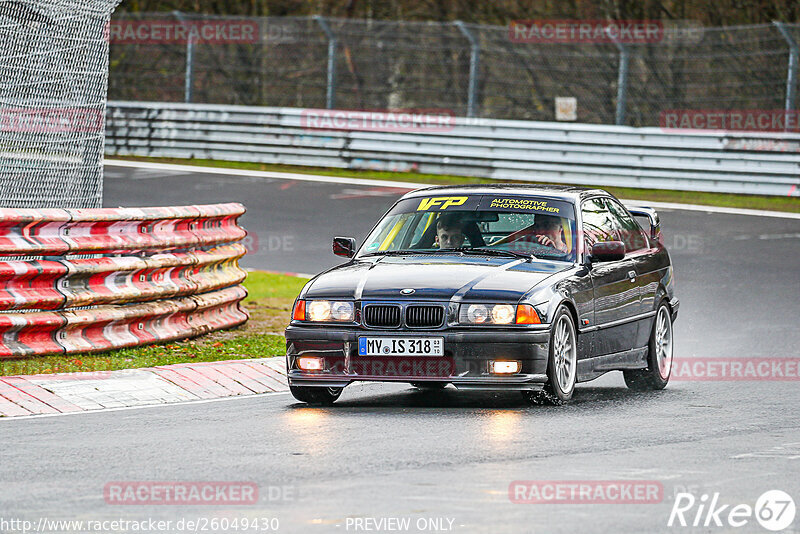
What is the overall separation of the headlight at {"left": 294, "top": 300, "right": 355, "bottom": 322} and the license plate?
0.76 ft

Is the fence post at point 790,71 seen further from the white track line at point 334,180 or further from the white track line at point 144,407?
the white track line at point 144,407

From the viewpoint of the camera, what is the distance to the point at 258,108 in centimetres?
2983

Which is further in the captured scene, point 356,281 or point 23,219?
point 23,219

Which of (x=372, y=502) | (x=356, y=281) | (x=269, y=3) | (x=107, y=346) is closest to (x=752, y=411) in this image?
(x=356, y=281)

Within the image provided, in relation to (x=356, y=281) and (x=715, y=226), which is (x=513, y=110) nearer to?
(x=715, y=226)

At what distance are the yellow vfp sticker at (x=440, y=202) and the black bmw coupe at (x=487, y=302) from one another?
1 centimetres

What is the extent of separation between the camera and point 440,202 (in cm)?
1113

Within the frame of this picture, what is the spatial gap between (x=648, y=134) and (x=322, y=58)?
286 inches

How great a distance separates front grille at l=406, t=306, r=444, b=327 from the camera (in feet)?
31.8

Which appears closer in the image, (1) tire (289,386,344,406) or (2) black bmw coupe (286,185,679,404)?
(2) black bmw coupe (286,185,679,404)

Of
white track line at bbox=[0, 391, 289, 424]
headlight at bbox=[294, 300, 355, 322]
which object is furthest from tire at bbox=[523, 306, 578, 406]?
white track line at bbox=[0, 391, 289, 424]

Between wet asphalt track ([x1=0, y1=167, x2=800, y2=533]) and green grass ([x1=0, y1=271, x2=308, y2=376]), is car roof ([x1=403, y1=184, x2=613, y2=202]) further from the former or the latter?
green grass ([x1=0, y1=271, x2=308, y2=376])

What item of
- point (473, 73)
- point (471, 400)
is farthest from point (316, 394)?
point (473, 73)

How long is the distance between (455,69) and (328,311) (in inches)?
757
